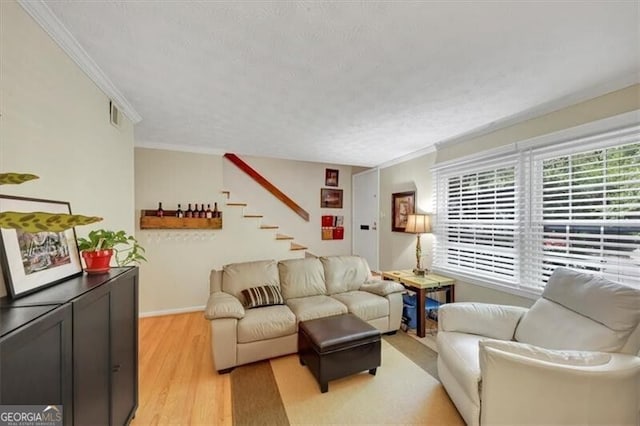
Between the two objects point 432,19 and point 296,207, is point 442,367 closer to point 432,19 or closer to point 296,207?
point 432,19

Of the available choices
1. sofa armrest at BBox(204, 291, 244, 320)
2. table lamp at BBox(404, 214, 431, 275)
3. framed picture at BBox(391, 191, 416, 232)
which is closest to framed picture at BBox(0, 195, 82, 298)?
sofa armrest at BBox(204, 291, 244, 320)

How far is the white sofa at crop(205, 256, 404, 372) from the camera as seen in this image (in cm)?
227

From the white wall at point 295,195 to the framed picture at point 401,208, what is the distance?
5.17 ft

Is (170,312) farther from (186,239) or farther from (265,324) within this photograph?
(265,324)

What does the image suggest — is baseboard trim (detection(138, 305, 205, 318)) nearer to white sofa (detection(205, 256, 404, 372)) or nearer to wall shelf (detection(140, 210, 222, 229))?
wall shelf (detection(140, 210, 222, 229))

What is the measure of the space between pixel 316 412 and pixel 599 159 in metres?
2.93

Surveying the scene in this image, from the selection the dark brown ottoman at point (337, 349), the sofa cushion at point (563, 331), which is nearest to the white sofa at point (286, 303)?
the dark brown ottoman at point (337, 349)

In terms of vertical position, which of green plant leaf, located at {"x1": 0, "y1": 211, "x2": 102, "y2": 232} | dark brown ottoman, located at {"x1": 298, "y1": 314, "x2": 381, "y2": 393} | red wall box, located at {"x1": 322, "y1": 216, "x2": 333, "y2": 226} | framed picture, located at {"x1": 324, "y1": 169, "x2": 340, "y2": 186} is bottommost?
dark brown ottoman, located at {"x1": 298, "y1": 314, "x2": 381, "y2": 393}

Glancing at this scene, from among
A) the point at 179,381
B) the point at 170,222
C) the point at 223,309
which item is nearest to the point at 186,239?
the point at 170,222

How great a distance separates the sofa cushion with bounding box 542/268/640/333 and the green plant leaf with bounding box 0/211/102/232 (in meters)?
2.55

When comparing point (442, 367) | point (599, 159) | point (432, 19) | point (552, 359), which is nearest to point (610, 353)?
point (552, 359)

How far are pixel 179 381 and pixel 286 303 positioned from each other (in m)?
1.13

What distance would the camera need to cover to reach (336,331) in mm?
2160

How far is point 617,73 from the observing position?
6.06ft
